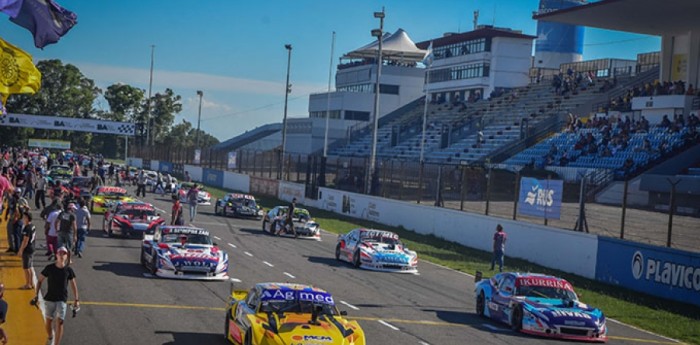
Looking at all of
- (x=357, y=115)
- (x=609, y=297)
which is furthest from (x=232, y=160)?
(x=609, y=297)

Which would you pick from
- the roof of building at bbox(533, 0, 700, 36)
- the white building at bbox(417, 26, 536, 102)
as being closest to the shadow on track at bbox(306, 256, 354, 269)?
the roof of building at bbox(533, 0, 700, 36)

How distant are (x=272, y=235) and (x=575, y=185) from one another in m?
13.4

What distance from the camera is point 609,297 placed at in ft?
85.4

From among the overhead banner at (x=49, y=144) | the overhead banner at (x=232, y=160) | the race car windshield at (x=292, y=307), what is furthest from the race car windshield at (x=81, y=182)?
the overhead banner at (x=49, y=144)

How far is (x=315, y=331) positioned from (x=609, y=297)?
1460 centimetres

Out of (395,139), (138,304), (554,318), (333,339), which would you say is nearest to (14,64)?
(138,304)

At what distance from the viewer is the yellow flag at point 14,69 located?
16.7 meters

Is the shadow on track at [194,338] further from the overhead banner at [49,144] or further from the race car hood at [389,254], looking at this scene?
the overhead banner at [49,144]

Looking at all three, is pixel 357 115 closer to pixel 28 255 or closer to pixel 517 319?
pixel 28 255

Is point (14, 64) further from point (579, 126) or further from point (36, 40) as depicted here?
point (579, 126)

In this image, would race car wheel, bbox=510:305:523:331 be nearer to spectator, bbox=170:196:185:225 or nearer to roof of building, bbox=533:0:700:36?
spectator, bbox=170:196:185:225

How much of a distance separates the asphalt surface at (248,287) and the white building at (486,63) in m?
56.8

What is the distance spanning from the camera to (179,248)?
78.4 feet

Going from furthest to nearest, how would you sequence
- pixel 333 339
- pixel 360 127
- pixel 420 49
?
pixel 420 49 < pixel 360 127 < pixel 333 339
